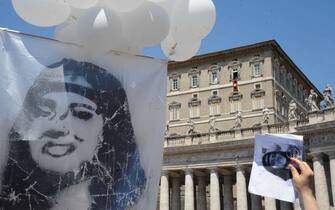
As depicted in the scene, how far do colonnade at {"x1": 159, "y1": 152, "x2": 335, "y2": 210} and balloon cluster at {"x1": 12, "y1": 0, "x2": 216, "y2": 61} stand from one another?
29527mm

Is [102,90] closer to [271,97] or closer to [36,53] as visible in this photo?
[36,53]

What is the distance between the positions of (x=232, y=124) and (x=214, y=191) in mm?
14593

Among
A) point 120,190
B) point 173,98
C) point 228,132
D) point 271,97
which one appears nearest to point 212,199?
point 228,132

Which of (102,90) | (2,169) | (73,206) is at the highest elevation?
(102,90)

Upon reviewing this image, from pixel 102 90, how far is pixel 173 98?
174ft

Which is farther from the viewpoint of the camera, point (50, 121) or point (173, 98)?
point (173, 98)

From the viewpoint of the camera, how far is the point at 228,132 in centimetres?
4138

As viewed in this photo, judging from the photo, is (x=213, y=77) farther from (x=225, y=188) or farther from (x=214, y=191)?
(x=214, y=191)

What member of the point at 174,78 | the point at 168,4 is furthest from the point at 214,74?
the point at 168,4

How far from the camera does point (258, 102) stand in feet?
177

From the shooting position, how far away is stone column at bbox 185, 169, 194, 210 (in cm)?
4147

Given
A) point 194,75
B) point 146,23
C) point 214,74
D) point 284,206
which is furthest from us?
point 194,75

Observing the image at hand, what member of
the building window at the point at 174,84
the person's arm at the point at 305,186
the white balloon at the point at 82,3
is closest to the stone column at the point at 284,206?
the building window at the point at 174,84

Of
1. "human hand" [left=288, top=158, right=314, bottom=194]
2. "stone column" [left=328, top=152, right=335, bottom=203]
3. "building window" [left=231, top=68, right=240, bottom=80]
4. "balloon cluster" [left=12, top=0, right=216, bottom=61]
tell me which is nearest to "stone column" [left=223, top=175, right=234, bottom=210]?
"stone column" [left=328, top=152, right=335, bottom=203]
